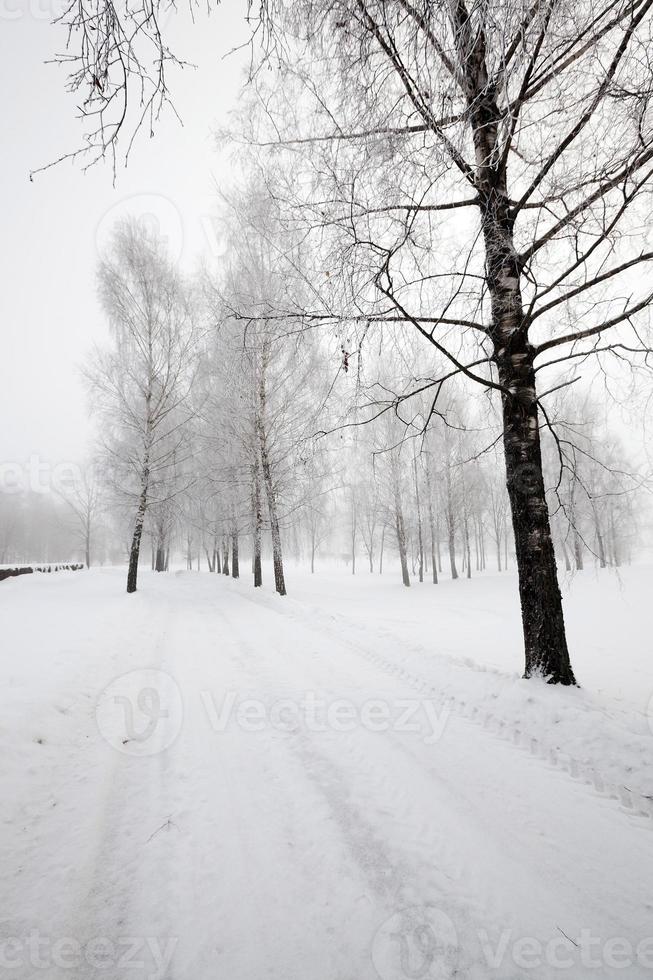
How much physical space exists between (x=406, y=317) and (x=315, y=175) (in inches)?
59.3

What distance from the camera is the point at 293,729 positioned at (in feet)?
10.7

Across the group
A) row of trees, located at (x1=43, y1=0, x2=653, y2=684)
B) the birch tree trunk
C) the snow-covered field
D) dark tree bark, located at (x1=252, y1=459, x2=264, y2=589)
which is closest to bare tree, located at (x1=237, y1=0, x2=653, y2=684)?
row of trees, located at (x1=43, y1=0, x2=653, y2=684)

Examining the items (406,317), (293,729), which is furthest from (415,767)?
(406,317)

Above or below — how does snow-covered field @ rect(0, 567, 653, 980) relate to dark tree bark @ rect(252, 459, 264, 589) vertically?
below

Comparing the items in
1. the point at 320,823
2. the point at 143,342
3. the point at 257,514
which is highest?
the point at 143,342

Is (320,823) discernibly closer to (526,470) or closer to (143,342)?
(526,470)

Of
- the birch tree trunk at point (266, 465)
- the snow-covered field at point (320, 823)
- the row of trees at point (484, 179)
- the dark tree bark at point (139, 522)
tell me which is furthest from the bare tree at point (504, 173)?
the dark tree bark at point (139, 522)

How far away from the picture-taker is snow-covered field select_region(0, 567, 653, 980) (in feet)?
4.95

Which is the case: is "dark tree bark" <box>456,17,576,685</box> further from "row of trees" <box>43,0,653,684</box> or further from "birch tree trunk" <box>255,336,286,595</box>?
"birch tree trunk" <box>255,336,286,595</box>

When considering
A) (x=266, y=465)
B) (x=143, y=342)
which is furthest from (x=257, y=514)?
(x=143, y=342)

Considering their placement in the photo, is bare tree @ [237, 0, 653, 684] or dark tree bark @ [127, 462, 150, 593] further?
dark tree bark @ [127, 462, 150, 593]

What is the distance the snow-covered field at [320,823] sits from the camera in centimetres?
151

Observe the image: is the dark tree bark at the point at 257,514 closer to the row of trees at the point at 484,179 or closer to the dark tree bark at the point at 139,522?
the dark tree bark at the point at 139,522

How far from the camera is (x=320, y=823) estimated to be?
2172 mm
